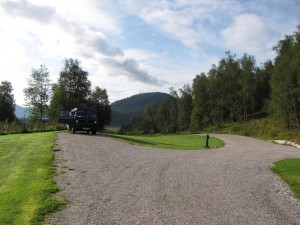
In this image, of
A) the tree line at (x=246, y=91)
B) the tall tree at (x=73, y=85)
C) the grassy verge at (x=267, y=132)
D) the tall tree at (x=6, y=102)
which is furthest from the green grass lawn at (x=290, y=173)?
the tall tree at (x=6, y=102)

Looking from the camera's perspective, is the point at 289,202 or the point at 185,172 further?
the point at 185,172

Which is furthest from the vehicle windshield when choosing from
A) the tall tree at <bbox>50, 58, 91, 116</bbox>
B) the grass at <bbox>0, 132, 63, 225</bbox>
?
the tall tree at <bbox>50, 58, 91, 116</bbox>

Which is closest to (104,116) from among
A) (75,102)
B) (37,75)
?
(75,102)

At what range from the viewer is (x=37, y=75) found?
52.2 meters

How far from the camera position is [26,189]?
9.52 metres

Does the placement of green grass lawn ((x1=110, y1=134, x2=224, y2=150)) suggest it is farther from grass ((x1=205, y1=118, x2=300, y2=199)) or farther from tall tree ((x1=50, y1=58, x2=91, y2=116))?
tall tree ((x1=50, y1=58, x2=91, y2=116))

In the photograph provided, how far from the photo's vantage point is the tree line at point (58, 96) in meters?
52.3

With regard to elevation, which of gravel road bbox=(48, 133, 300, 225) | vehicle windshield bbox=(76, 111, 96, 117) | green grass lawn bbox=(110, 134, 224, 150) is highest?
vehicle windshield bbox=(76, 111, 96, 117)

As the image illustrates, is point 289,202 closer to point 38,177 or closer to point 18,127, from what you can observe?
point 38,177

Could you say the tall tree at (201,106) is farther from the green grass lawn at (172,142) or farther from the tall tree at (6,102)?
the tall tree at (6,102)

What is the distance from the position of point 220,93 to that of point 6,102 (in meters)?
55.3

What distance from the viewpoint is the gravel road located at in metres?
7.73

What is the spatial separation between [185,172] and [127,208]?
5905 mm

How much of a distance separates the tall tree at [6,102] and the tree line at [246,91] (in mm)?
45988
